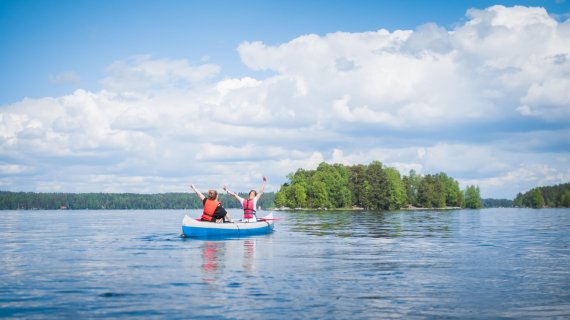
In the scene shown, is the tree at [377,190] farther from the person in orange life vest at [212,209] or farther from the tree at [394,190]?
the person in orange life vest at [212,209]

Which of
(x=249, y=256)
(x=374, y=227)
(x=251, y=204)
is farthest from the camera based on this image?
(x=374, y=227)

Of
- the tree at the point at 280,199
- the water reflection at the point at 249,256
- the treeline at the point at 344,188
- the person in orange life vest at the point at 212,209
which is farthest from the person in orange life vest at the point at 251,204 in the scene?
the tree at the point at 280,199

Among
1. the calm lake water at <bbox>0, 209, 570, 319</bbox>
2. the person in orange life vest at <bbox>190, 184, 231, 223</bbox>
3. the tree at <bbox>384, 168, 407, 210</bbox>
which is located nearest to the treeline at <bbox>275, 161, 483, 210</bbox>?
the tree at <bbox>384, 168, 407, 210</bbox>

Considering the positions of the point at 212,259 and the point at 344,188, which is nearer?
the point at 212,259

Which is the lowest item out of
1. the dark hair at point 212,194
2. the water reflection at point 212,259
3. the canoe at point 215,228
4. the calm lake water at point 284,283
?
the calm lake water at point 284,283

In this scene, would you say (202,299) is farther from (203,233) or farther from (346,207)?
(346,207)

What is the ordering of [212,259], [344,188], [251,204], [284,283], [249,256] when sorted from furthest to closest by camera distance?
[344,188] → [251,204] → [249,256] → [212,259] → [284,283]

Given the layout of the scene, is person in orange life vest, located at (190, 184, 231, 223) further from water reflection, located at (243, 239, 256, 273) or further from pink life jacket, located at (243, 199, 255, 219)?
pink life jacket, located at (243, 199, 255, 219)

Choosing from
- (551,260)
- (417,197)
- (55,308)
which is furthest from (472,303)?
(417,197)

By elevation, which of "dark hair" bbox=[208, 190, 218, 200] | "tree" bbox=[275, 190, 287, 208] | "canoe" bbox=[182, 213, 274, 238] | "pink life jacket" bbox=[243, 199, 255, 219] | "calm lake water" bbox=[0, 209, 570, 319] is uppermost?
"tree" bbox=[275, 190, 287, 208]

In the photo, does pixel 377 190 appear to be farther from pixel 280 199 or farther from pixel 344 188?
pixel 280 199

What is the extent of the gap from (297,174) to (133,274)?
15136 centimetres

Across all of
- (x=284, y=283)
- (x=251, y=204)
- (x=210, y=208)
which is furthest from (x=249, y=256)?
(x=251, y=204)

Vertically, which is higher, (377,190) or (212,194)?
(377,190)
